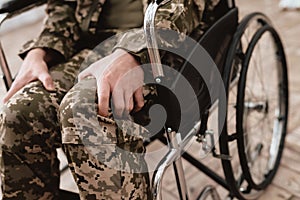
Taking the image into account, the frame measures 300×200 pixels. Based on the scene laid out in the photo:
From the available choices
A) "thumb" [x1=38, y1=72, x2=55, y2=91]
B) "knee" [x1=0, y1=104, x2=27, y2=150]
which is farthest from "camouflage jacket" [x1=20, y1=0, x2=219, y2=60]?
"knee" [x1=0, y1=104, x2=27, y2=150]

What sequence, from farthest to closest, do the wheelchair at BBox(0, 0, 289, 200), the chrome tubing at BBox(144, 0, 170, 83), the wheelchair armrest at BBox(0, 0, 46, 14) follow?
1. the wheelchair armrest at BBox(0, 0, 46, 14)
2. the wheelchair at BBox(0, 0, 289, 200)
3. the chrome tubing at BBox(144, 0, 170, 83)

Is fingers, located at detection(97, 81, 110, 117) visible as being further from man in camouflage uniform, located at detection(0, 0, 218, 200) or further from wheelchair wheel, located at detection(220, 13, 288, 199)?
wheelchair wheel, located at detection(220, 13, 288, 199)

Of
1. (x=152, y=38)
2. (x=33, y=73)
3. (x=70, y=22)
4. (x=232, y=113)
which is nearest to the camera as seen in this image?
(x=152, y=38)

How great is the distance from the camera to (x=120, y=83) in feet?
2.87

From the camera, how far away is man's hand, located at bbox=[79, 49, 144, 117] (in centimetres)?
86

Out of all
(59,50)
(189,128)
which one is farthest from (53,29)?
(189,128)

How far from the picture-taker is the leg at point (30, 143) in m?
0.96

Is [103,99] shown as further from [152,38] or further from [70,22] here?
[70,22]

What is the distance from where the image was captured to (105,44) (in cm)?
116

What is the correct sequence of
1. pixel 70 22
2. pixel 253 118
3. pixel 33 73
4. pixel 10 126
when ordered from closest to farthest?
pixel 10 126 → pixel 33 73 → pixel 70 22 → pixel 253 118

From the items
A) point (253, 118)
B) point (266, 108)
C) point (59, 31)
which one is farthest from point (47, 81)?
point (253, 118)

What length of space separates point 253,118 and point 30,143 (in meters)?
0.87

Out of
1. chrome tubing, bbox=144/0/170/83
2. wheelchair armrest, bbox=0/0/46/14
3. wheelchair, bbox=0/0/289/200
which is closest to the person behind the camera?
chrome tubing, bbox=144/0/170/83

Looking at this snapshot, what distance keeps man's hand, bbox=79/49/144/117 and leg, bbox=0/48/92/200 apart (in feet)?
0.52
